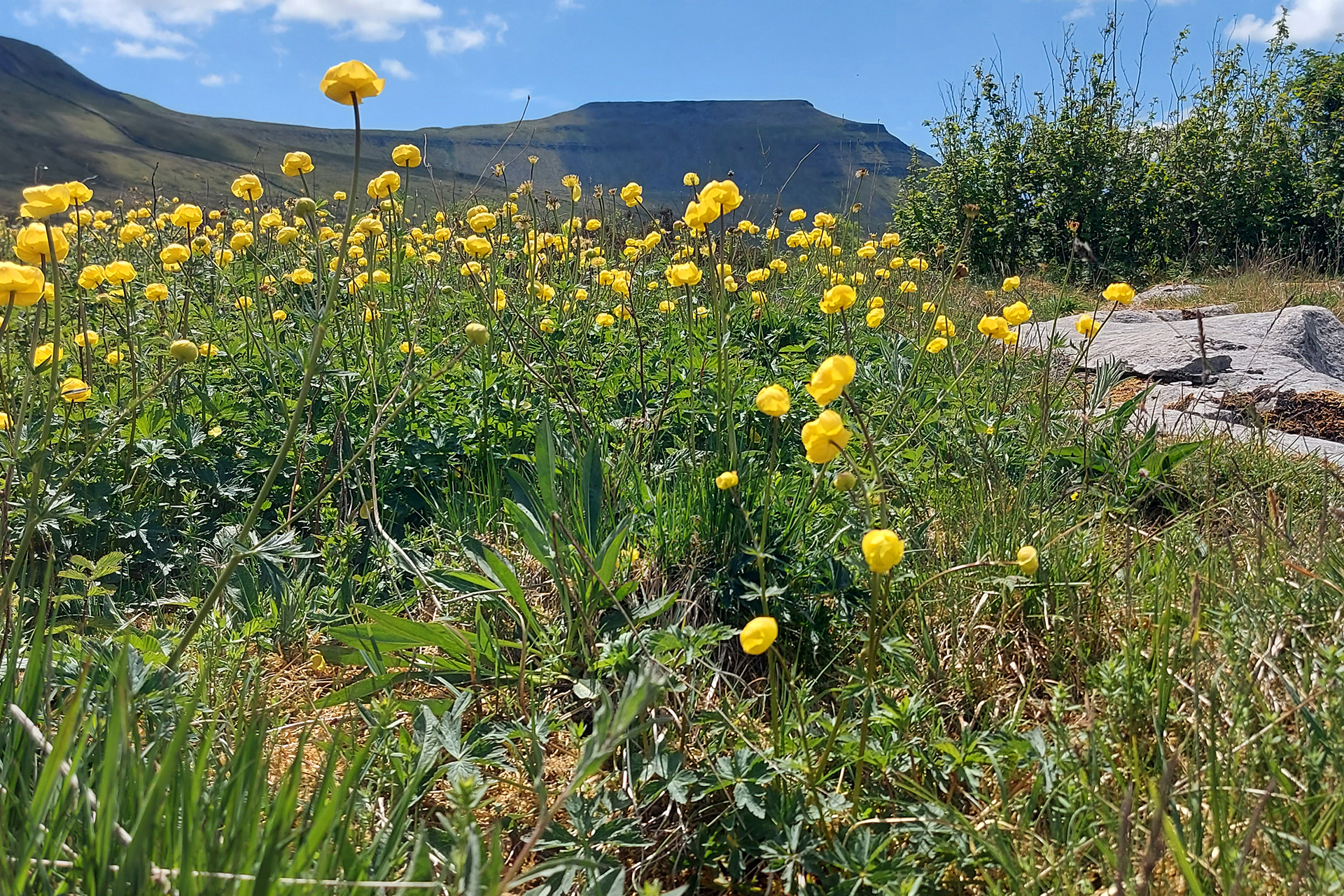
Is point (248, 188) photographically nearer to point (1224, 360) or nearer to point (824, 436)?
point (824, 436)

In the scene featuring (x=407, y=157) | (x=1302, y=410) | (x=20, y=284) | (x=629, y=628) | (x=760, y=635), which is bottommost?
(x=629, y=628)

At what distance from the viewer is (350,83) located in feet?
4.68

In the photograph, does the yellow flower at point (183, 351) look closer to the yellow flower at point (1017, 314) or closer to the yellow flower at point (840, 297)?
the yellow flower at point (840, 297)

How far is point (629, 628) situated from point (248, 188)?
9.27ft

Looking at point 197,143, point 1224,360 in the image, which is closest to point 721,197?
point 1224,360

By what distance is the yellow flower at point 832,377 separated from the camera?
1.37 m

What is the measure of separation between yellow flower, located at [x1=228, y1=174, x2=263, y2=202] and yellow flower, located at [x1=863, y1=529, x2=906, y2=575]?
3.16 meters

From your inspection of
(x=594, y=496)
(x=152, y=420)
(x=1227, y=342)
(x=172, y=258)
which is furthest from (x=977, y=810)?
(x=1227, y=342)

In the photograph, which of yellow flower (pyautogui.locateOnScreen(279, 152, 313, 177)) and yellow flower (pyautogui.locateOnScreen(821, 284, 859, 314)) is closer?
yellow flower (pyautogui.locateOnScreen(821, 284, 859, 314))

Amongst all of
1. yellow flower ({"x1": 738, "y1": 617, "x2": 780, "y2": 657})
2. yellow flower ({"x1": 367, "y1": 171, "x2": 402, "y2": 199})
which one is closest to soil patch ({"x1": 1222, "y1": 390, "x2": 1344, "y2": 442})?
yellow flower ({"x1": 738, "y1": 617, "x2": 780, "y2": 657})

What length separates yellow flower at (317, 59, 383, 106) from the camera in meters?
1.41

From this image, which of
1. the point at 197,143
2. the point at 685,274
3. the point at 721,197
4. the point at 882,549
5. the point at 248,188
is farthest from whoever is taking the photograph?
the point at 197,143

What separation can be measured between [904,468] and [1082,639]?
0.95 meters

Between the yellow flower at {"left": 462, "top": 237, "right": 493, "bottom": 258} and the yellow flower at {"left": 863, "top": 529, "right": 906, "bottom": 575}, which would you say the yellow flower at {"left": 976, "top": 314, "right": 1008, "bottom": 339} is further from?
the yellow flower at {"left": 462, "top": 237, "right": 493, "bottom": 258}
